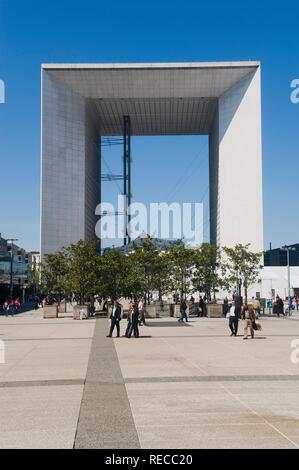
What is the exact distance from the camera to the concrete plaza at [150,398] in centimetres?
720

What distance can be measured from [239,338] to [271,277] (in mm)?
47334

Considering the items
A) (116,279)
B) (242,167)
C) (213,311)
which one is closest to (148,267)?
(116,279)

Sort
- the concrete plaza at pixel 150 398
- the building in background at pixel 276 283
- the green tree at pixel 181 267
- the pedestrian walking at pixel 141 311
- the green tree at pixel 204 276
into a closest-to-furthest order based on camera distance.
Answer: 1. the concrete plaza at pixel 150 398
2. the pedestrian walking at pixel 141 311
3. the green tree at pixel 181 267
4. the green tree at pixel 204 276
5. the building in background at pixel 276 283

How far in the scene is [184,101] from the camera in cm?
8519

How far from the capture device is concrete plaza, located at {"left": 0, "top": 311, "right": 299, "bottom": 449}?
7195mm

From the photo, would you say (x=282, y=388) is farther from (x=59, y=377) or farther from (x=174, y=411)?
(x=59, y=377)

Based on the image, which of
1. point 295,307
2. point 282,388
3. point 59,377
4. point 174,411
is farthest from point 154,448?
point 295,307

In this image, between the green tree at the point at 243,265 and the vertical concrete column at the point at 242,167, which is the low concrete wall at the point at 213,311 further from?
the vertical concrete column at the point at 242,167

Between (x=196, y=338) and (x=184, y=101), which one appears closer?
(x=196, y=338)

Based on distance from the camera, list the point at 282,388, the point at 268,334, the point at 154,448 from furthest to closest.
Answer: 1. the point at 268,334
2. the point at 282,388
3. the point at 154,448

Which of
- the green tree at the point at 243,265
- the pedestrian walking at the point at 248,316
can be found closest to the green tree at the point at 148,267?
the green tree at the point at 243,265

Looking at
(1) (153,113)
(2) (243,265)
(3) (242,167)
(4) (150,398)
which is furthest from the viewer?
(1) (153,113)

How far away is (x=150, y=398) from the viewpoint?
9875 millimetres

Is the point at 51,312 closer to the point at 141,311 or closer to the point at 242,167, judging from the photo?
the point at 141,311
